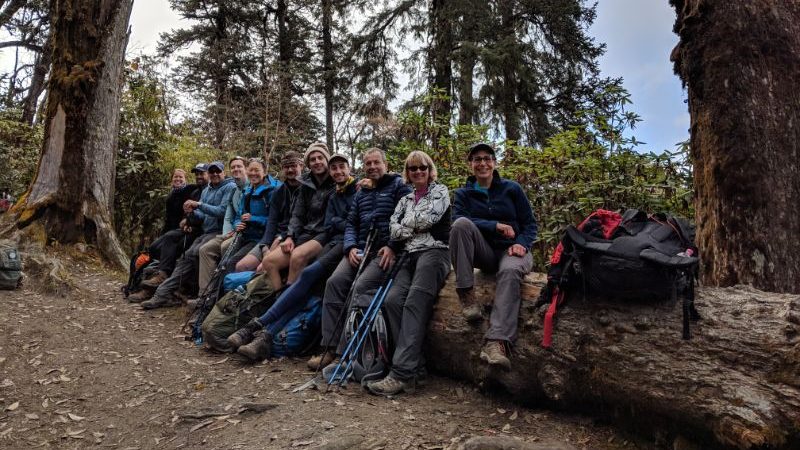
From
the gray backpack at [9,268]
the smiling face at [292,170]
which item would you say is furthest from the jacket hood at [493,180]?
the gray backpack at [9,268]

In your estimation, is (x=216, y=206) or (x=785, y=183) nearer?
(x=785, y=183)

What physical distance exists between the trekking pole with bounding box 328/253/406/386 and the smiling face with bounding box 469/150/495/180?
104cm

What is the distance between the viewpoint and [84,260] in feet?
25.2

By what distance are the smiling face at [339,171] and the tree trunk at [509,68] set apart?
8.00 meters

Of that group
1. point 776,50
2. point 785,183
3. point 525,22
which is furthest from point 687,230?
point 525,22

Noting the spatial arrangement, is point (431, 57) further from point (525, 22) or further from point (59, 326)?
point (59, 326)

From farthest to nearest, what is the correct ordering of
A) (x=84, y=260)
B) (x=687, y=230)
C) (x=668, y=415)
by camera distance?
(x=84, y=260), (x=687, y=230), (x=668, y=415)

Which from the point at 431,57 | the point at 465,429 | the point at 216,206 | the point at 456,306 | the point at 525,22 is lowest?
the point at 465,429

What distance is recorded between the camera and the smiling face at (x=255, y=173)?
6.52m

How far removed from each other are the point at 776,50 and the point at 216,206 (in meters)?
6.71

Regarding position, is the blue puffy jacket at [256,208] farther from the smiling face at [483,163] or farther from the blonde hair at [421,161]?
the smiling face at [483,163]

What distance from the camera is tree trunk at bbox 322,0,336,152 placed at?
19.5m

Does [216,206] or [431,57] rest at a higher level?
[431,57]

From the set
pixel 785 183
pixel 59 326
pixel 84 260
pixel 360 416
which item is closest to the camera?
pixel 360 416
